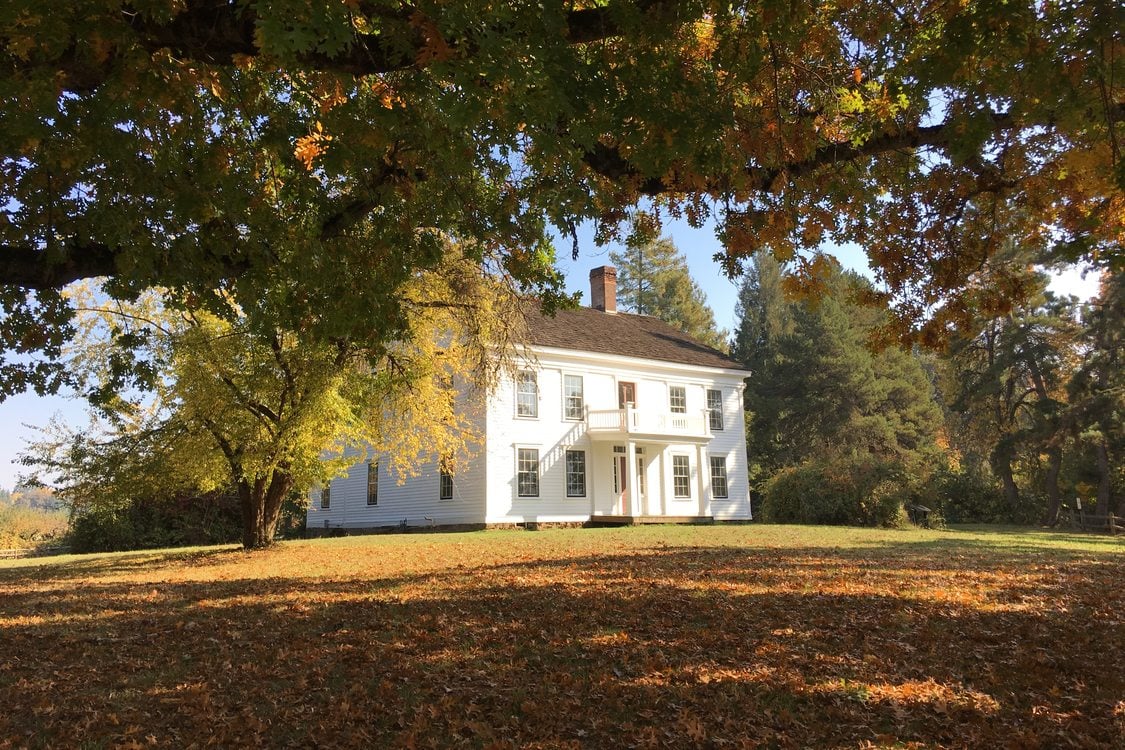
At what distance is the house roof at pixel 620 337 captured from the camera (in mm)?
27281

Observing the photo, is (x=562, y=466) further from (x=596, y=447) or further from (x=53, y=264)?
(x=53, y=264)

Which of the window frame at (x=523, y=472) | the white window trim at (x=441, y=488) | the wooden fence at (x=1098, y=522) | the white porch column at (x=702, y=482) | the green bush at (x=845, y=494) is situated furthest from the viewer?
the white porch column at (x=702, y=482)

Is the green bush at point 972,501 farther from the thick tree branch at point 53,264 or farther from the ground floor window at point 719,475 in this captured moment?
the thick tree branch at point 53,264

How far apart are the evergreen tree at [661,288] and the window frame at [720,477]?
781 inches

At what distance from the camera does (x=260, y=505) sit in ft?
59.1

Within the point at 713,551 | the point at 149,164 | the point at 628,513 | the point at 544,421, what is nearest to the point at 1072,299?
the point at 628,513

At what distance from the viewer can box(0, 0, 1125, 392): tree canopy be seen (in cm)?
427

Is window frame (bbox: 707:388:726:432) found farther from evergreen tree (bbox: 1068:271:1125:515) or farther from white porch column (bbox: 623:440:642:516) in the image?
evergreen tree (bbox: 1068:271:1125:515)

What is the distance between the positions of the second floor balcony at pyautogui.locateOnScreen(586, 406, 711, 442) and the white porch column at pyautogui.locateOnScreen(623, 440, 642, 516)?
0.65m

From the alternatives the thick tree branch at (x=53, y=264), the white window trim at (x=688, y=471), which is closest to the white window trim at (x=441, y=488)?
the white window trim at (x=688, y=471)

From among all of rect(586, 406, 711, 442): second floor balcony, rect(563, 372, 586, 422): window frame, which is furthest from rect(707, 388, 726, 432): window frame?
rect(563, 372, 586, 422): window frame

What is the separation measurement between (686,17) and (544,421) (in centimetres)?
2244

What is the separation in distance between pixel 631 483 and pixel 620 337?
6.11 meters

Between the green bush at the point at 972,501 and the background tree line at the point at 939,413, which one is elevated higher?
the background tree line at the point at 939,413
